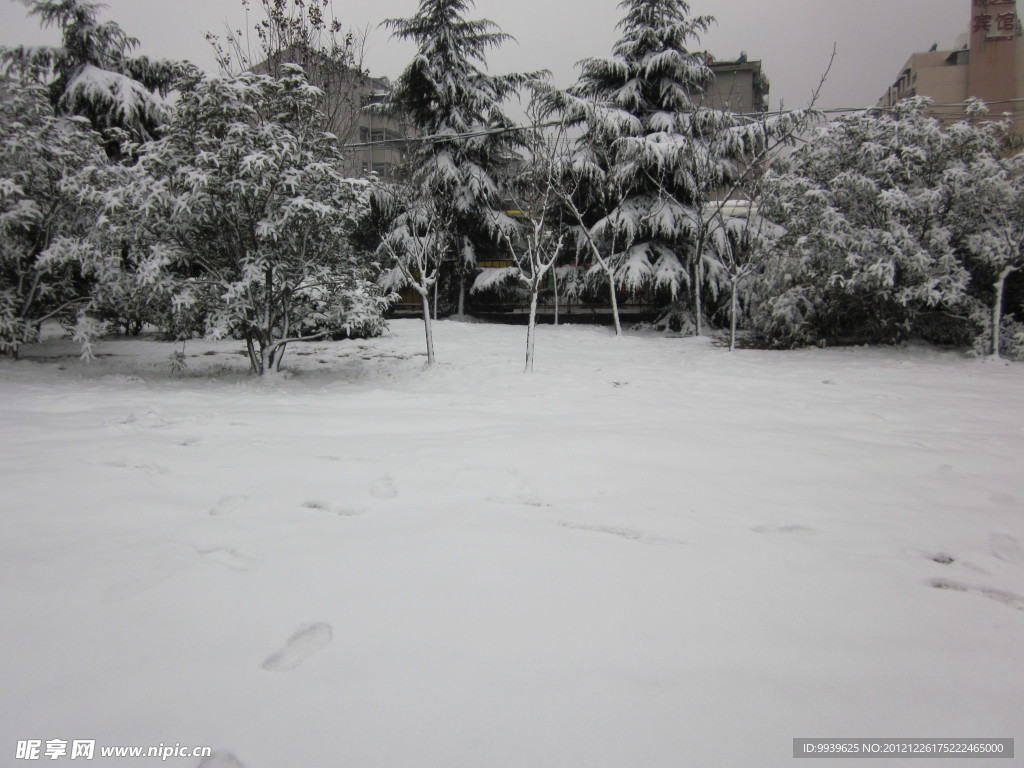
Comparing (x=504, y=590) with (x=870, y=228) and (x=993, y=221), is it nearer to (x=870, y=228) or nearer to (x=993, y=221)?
(x=870, y=228)

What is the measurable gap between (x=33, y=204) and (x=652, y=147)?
10534 millimetres

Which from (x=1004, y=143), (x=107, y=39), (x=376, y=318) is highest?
(x=107, y=39)

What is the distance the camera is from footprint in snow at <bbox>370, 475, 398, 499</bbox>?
2.60 meters

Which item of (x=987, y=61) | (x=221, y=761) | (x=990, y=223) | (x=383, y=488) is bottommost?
(x=221, y=761)

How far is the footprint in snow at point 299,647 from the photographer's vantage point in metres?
1.39

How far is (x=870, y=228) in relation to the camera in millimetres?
8719

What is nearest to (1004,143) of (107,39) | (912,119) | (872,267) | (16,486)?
(912,119)

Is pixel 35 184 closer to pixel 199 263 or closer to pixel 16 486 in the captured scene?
pixel 199 263

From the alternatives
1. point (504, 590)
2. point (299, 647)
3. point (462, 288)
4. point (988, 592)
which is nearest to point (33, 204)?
point (299, 647)

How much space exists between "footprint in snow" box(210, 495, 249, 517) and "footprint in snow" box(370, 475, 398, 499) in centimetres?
55

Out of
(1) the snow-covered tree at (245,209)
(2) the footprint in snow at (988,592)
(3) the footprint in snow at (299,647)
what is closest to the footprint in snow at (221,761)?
(3) the footprint in snow at (299,647)

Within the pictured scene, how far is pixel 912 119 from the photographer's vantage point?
8867 mm

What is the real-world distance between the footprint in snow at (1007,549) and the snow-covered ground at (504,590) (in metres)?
0.01

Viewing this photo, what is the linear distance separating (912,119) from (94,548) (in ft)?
37.4
